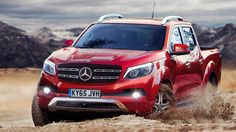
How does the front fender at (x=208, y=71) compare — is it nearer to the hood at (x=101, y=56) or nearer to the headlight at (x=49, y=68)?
the hood at (x=101, y=56)

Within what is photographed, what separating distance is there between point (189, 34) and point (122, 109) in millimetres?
3413

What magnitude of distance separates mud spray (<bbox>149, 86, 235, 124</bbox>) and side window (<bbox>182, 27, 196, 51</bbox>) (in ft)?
2.93

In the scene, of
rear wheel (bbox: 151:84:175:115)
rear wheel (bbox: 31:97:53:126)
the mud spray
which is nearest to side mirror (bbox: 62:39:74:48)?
rear wheel (bbox: 31:97:53:126)

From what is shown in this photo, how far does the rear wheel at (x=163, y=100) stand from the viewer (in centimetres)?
1010

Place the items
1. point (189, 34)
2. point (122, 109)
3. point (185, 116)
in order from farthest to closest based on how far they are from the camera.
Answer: point (189, 34) → point (185, 116) → point (122, 109)

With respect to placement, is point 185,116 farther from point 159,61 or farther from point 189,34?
point 189,34

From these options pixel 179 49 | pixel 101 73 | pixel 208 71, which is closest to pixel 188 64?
pixel 179 49

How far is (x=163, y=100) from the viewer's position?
10.3m

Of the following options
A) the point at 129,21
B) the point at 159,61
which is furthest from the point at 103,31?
the point at 159,61

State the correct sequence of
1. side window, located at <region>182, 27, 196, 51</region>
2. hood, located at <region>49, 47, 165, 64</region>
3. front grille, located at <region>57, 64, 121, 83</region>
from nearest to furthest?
front grille, located at <region>57, 64, 121, 83</region>, hood, located at <region>49, 47, 165, 64</region>, side window, located at <region>182, 27, 196, 51</region>

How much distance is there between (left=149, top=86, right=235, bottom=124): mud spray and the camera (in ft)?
33.7

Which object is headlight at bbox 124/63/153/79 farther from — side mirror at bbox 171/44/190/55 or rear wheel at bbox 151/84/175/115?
side mirror at bbox 171/44/190/55

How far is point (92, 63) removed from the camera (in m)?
9.81

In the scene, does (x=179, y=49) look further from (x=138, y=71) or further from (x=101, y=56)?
(x=101, y=56)
